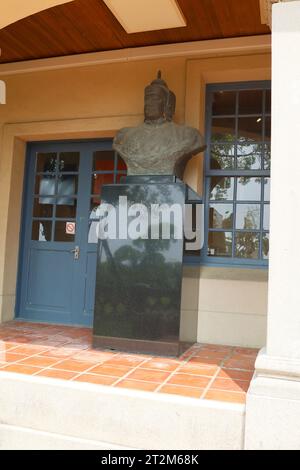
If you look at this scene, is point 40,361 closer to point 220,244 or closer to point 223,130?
point 220,244

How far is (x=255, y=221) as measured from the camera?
4859 millimetres

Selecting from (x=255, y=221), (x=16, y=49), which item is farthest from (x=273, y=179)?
(x=16, y=49)

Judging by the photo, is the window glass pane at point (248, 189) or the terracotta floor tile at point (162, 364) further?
the window glass pane at point (248, 189)

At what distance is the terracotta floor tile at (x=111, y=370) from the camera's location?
10.1 feet

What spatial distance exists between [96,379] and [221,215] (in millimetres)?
2707

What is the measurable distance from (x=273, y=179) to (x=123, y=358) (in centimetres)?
204

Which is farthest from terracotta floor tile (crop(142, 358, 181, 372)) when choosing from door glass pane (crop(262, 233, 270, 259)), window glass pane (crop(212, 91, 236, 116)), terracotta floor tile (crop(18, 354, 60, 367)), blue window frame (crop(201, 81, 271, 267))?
window glass pane (crop(212, 91, 236, 116))

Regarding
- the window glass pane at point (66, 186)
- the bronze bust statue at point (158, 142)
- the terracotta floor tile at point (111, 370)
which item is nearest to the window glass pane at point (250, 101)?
the bronze bust statue at point (158, 142)

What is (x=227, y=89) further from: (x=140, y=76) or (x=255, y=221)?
(x=255, y=221)

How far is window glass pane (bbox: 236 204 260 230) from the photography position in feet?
15.9

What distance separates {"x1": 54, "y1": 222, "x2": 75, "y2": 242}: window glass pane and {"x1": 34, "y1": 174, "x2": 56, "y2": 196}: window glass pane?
433 millimetres

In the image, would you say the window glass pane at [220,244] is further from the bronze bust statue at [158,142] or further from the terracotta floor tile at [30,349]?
the terracotta floor tile at [30,349]

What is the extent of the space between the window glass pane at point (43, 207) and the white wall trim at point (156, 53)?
1694 millimetres

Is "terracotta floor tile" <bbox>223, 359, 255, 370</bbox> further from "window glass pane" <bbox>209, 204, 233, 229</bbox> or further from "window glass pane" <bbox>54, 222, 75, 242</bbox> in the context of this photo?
"window glass pane" <bbox>54, 222, 75, 242</bbox>
